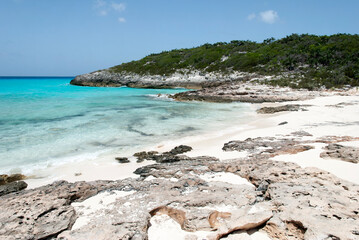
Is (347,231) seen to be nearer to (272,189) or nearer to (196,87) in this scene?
(272,189)

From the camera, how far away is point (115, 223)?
3.05 meters

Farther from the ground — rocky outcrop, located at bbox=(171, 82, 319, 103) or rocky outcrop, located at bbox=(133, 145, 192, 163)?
rocky outcrop, located at bbox=(171, 82, 319, 103)

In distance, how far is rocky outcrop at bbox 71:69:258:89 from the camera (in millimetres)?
37844

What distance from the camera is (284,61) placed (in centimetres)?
3556

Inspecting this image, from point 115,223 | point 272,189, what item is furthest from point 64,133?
point 272,189

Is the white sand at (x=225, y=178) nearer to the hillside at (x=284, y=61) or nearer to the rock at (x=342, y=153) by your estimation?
the rock at (x=342, y=153)

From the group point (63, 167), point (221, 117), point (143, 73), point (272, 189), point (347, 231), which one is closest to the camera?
point (347, 231)

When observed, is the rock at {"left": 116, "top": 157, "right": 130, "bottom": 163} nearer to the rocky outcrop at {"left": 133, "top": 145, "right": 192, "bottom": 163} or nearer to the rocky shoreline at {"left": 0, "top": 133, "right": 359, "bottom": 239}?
the rocky outcrop at {"left": 133, "top": 145, "right": 192, "bottom": 163}

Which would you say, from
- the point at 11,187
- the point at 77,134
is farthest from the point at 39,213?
the point at 77,134

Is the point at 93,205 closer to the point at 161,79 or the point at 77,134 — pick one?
the point at 77,134

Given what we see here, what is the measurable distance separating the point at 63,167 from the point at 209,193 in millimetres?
4835

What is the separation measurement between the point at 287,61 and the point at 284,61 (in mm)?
841

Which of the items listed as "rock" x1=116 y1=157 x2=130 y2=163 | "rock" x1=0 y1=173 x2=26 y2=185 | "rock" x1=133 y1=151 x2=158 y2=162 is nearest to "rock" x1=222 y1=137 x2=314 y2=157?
"rock" x1=133 y1=151 x2=158 y2=162

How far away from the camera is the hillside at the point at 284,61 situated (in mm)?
27453
